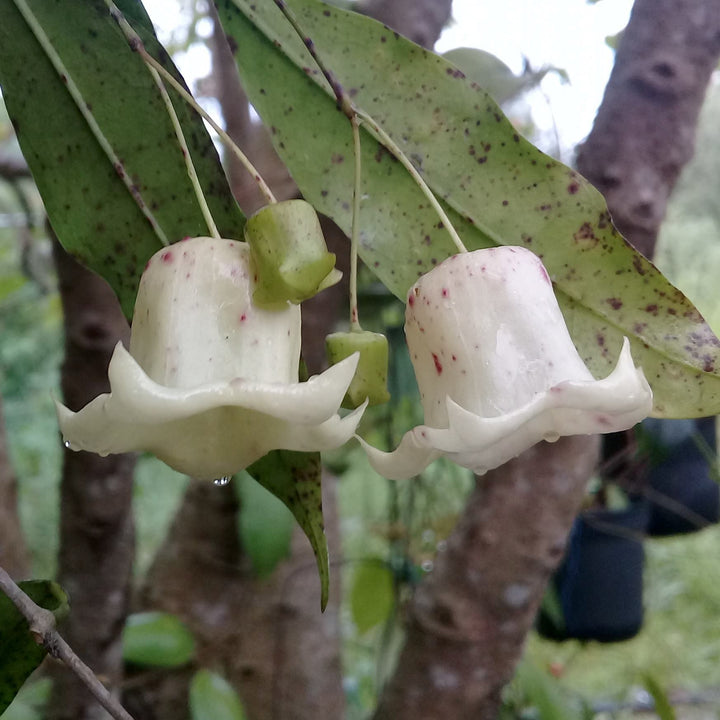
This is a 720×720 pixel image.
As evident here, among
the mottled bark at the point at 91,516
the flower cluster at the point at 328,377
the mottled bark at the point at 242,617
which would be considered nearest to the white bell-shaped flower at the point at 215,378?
the flower cluster at the point at 328,377

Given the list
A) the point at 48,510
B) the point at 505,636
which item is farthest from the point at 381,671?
the point at 48,510

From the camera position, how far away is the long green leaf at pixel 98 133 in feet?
1.64

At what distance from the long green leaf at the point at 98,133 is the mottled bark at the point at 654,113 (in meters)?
0.54

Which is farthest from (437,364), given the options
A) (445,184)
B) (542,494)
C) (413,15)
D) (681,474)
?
(681,474)

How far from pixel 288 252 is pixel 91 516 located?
2.00 ft

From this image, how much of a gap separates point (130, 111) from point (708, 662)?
2198 mm

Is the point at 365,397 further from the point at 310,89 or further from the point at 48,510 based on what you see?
the point at 48,510

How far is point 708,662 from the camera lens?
81.7 inches

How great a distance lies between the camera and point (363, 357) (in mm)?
427

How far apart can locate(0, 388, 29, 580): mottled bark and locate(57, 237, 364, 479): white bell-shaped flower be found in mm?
1020

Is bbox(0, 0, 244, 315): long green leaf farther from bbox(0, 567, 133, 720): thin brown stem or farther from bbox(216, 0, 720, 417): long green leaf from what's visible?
bbox(0, 567, 133, 720): thin brown stem

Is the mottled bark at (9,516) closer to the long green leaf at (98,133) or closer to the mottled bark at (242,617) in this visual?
the mottled bark at (242,617)

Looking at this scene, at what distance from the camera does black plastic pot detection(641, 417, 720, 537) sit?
137cm

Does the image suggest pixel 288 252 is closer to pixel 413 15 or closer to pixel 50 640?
pixel 50 640
